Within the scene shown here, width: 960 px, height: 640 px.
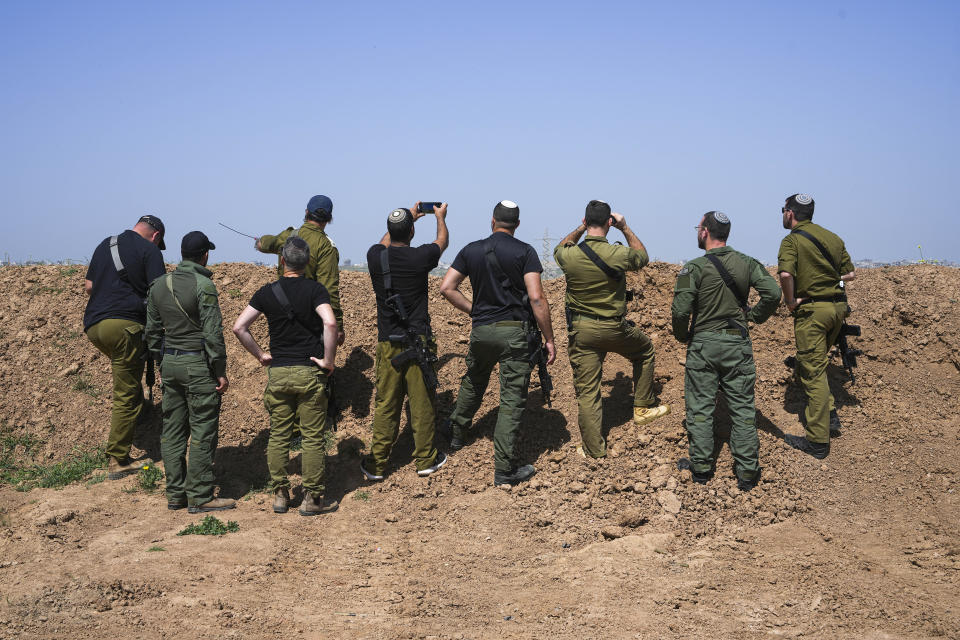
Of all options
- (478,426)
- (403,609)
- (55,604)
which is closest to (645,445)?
(478,426)

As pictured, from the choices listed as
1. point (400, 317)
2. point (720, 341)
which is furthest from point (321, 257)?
point (720, 341)

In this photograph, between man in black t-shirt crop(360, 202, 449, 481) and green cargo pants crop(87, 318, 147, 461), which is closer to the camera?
man in black t-shirt crop(360, 202, 449, 481)

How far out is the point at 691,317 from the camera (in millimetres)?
7281

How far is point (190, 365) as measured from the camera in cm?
662

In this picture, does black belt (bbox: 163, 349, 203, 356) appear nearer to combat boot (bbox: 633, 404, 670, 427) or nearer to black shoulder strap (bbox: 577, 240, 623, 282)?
black shoulder strap (bbox: 577, 240, 623, 282)

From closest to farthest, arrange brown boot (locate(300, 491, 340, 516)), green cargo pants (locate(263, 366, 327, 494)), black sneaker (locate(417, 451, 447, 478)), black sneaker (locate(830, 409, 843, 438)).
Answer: green cargo pants (locate(263, 366, 327, 494)) < brown boot (locate(300, 491, 340, 516)) < black sneaker (locate(417, 451, 447, 478)) < black sneaker (locate(830, 409, 843, 438))

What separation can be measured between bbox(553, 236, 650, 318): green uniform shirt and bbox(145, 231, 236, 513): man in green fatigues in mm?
3430

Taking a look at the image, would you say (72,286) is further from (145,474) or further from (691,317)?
(691,317)

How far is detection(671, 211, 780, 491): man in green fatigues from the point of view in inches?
253

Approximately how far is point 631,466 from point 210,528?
13.3 ft

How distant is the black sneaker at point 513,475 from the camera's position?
6.91m

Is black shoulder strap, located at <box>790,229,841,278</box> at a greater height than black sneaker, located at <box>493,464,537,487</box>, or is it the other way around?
black shoulder strap, located at <box>790,229,841,278</box>

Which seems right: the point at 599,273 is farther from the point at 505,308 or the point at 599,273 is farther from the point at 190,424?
the point at 190,424

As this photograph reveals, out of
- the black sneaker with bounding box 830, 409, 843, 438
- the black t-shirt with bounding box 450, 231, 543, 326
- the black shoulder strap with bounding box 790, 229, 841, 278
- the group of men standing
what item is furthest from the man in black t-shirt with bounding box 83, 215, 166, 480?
the black sneaker with bounding box 830, 409, 843, 438
